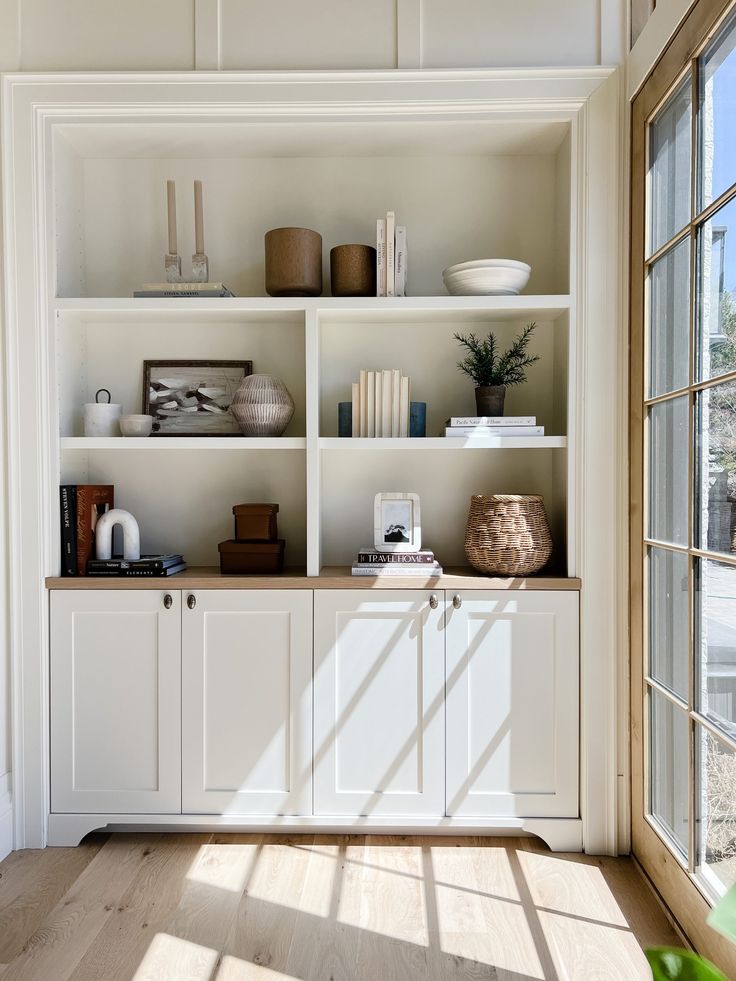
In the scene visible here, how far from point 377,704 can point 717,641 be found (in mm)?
1038

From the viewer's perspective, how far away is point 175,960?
1728 millimetres

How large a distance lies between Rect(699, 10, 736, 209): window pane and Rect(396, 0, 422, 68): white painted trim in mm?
883

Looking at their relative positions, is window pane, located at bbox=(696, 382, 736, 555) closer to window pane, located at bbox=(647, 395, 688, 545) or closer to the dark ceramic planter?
window pane, located at bbox=(647, 395, 688, 545)

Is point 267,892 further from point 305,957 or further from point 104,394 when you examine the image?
point 104,394

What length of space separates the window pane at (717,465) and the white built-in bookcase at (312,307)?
0.52 metres

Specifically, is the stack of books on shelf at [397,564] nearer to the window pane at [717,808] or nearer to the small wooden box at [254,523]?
the small wooden box at [254,523]

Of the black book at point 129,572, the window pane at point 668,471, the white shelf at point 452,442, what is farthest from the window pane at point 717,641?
the black book at point 129,572

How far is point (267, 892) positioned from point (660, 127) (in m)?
2.32

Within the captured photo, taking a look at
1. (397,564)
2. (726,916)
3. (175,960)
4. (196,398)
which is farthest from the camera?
(196,398)

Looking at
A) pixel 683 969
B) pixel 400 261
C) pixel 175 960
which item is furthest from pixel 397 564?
pixel 683 969

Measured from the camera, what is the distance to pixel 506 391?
8.51 ft

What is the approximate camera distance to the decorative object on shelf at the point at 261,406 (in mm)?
2389

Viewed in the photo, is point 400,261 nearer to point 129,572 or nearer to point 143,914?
point 129,572

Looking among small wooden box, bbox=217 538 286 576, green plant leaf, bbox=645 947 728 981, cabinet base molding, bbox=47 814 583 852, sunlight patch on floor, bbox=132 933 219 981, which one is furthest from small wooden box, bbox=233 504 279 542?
green plant leaf, bbox=645 947 728 981
